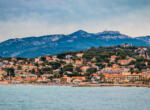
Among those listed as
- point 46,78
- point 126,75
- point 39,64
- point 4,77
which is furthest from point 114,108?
point 39,64

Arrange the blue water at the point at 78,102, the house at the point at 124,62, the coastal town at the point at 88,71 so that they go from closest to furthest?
the blue water at the point at 78,102 → the coastal town at the point at 88,71 → the house at the point at 124,62

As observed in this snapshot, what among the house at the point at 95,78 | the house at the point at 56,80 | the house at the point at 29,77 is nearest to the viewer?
the house at the point at 95,78

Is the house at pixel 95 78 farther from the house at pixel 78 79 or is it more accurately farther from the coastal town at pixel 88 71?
the house at pixel 78 79

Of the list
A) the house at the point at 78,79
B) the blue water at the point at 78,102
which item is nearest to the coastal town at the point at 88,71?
the house at the point at 78,79

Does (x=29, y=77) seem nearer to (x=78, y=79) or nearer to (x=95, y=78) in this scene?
(x=78, y=79)

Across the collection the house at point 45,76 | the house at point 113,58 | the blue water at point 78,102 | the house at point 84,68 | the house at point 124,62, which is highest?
the house at point 113,58

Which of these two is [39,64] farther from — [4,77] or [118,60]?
[118,60]

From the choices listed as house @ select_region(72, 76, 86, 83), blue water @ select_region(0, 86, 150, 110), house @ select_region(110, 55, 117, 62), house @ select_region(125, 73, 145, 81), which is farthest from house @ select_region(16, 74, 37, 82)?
blue water @ select_region(0, 86, 150, 110)


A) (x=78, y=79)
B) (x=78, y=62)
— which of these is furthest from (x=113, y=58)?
(x=78, y=79)

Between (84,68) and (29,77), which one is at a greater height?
(84,68)

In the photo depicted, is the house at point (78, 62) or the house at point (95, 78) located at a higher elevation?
the house at point (78, 62)

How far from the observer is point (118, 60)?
188125 mm

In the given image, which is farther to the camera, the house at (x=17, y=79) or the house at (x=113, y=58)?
the house at (x=113, y=58)

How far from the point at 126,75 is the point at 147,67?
612 inches
